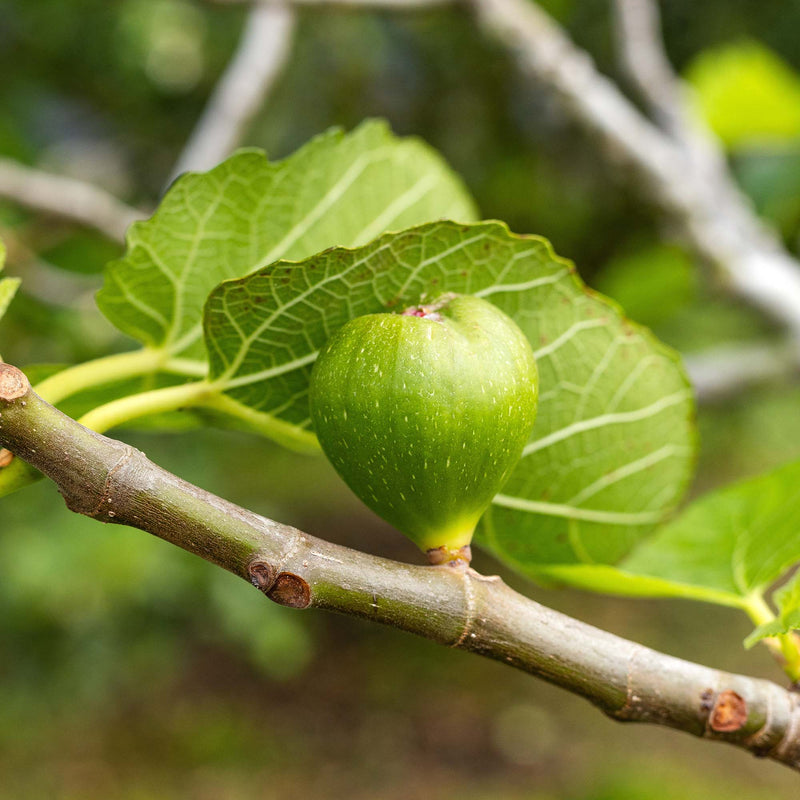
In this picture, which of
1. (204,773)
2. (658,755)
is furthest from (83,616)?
(658,755)

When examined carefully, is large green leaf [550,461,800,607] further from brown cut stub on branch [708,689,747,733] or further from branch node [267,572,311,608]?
branch node [267,572,311,608]

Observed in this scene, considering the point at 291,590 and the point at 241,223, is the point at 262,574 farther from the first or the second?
the point at 241,223

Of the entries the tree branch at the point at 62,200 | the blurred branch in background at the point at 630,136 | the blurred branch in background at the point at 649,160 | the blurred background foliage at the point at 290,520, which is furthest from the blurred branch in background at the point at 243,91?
the blurred background foliage at the point at 290,520

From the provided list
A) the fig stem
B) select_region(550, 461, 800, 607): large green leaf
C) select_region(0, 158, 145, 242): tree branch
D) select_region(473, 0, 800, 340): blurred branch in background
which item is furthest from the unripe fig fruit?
select_region(473, 0, 800, 340): blurred branch in background

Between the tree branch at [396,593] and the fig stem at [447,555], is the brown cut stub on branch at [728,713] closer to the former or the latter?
the tree branch at [396,593]

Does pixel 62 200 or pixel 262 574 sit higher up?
pixel 262 574

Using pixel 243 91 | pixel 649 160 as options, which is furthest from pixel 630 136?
pixel 243 91

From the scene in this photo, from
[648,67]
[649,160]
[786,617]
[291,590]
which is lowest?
[291,590]
